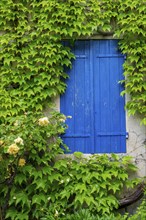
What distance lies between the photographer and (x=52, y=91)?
220 inches

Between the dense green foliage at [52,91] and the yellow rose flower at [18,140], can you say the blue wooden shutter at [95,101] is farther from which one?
the yellow rose flower at [18,140]

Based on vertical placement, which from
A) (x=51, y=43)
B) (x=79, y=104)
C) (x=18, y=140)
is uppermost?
(x=51, y=43)

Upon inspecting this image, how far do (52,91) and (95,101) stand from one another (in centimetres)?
75

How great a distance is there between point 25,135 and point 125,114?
1822 mm

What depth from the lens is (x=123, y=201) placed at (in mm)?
5340

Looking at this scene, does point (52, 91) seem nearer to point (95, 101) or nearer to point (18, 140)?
point (95, 101)

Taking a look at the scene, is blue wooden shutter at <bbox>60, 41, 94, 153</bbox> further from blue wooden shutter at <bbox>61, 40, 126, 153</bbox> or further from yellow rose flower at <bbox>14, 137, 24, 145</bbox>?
yellow rose flower at <bbox>14, 137, 24, 145</bbox>

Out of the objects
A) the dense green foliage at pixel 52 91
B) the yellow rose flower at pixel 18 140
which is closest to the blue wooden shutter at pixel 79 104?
the dense green foliage at pixel 52 91

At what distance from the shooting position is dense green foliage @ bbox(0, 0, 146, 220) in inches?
203

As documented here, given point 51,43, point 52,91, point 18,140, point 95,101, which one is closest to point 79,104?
point 95,101

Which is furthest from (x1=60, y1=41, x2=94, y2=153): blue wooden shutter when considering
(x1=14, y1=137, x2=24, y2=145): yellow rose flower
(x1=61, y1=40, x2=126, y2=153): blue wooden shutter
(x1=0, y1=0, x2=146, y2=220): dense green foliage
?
(x1=14, y1=137, x2=24, y2=145): yellow rose flower

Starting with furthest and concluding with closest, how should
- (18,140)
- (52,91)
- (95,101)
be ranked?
(95,101) → (52,91) → (18,140)

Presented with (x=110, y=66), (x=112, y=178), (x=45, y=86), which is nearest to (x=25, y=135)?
(x=45, y=86)

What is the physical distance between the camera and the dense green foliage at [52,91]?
5152mm
